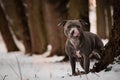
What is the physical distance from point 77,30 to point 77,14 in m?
6.78

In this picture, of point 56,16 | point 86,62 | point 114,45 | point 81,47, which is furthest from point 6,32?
point 114,45

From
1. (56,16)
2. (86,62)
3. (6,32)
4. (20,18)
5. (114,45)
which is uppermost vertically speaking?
(114,45)

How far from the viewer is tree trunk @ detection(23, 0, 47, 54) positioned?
65.8ft

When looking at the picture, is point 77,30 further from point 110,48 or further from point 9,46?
point 9,46

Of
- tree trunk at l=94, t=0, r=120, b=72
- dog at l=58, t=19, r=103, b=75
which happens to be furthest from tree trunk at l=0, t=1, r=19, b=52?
tree trunk at l=94, t=0, r=120, b=72

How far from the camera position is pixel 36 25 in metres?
20.4

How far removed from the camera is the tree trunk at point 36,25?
2005cm

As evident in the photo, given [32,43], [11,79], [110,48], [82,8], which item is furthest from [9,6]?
[110,48]

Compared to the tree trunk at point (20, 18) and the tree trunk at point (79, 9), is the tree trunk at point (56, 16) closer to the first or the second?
the tree trunk at point (79, 9)

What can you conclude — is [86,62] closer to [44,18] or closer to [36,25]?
[36,25]

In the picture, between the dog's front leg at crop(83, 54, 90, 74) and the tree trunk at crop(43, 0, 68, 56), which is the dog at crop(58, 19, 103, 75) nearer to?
the dog's front leg at crop(83, 54, 90, 74)

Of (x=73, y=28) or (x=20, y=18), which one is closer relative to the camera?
(x=73, y=28)

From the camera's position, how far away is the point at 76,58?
28.2ft

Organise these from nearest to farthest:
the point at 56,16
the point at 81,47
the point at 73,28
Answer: the point at 73,28 < the point at 81,47 < the point at 56,16
